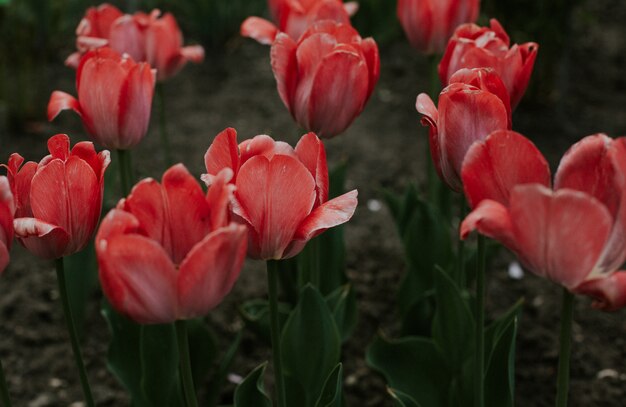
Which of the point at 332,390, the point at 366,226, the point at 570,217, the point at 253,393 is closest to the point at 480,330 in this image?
the point at 332,390

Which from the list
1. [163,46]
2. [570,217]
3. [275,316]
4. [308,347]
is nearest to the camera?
[570,217]

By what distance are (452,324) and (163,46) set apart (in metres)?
0.79

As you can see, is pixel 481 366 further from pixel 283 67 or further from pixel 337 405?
pixel 283 67

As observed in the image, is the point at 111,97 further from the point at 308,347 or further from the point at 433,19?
the point at 433,19

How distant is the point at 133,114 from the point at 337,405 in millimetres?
547

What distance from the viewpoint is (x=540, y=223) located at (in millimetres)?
845

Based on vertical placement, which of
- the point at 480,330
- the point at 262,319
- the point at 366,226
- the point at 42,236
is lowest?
the point at 366,226

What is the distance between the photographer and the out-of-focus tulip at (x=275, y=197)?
99cm

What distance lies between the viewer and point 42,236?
1.04 metres

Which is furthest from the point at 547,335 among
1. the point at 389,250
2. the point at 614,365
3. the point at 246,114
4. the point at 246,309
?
the point at 246,114

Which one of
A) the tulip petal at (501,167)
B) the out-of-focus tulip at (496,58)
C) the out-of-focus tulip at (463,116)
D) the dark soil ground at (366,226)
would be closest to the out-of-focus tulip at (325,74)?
the out-of-focus tulip at (496,58)

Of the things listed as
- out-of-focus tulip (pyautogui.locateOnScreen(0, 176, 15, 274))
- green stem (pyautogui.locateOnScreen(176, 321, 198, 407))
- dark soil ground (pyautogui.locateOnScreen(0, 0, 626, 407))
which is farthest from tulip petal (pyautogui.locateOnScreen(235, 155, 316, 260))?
dark soil ground (pyautogui.locateOnScreen(0, 0, 626, 407))

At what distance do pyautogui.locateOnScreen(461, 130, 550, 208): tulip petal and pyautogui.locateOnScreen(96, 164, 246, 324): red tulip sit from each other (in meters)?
0.24

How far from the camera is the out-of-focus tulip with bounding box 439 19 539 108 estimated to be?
1299mm
